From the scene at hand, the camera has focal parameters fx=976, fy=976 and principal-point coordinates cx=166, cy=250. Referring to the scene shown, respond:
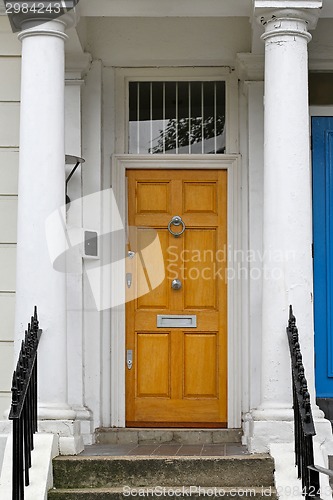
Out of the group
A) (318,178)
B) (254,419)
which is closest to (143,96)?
(318,178)

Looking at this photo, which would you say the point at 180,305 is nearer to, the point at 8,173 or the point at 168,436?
the point at 168,436

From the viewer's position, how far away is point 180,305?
7.88 metres

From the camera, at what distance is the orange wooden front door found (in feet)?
25.6

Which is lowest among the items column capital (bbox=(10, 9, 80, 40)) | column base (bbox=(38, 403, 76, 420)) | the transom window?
column base (bbox=(38, 403, 76, 420))

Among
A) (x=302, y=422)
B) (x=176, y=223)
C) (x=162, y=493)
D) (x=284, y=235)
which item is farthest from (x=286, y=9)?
(x=162, y=493)

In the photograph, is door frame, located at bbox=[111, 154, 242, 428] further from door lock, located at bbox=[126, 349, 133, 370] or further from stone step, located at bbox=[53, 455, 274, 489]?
stone step, located at bbox=[53, 455, 274, 489]

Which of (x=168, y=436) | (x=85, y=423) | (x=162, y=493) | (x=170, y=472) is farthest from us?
(x=168, y=436)

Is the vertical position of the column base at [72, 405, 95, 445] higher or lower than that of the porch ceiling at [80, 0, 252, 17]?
lower

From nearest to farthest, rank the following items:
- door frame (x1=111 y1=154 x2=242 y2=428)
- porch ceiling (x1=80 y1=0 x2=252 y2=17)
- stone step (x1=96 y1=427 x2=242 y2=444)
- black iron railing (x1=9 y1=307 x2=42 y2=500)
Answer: black iron railing (x1=9 y1=307 x2=42 y2=500) < porch ceiling (x1=80 y1=0 x2=252 y2=17) < stone step (x1=96 y1=427 x2=242 y2=444) < door frame (x1=111 y1=154 x2=242 y2=428)

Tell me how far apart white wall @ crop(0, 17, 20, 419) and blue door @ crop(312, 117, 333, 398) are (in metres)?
2.39

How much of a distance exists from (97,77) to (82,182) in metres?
0.87

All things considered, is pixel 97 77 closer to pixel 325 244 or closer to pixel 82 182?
pixel 82 182

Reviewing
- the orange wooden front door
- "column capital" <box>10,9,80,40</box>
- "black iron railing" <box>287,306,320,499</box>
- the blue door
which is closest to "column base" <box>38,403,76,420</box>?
the orange wooden front door

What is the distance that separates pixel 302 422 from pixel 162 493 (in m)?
1.14
